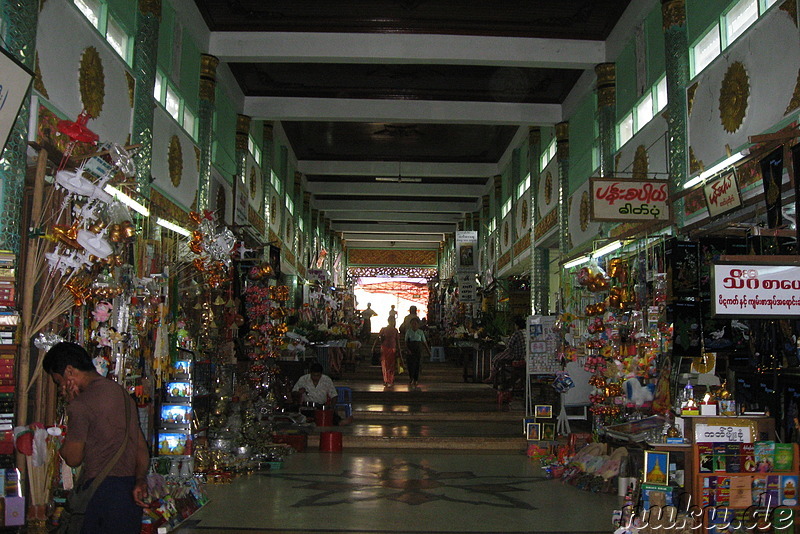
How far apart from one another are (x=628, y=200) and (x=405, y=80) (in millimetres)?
7331

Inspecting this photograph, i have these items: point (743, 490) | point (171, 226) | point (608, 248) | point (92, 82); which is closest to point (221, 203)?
point (171, 226)

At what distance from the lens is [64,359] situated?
3.56 metres

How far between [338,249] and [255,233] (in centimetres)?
1987

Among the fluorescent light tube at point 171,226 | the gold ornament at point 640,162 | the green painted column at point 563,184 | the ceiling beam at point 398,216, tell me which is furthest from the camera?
the ceiling beam at point 398,216

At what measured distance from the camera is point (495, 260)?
23016mm

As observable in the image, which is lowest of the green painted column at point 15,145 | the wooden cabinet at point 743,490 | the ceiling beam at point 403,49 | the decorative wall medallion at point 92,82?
the wooden cabinet at point 743,490

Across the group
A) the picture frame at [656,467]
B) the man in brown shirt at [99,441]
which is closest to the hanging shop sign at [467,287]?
the picture frame at [656,467]

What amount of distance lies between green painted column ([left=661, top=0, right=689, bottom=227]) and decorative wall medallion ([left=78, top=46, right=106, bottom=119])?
20.8 feet

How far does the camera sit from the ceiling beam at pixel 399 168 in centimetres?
2188

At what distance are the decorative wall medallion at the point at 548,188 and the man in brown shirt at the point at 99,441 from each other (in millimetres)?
12852

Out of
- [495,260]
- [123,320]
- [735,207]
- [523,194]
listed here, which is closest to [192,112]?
[123,320]

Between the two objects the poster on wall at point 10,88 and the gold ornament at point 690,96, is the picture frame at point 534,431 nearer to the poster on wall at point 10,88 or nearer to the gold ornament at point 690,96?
the gold ornament at point 690,96

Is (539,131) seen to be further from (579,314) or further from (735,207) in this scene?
(735,207)

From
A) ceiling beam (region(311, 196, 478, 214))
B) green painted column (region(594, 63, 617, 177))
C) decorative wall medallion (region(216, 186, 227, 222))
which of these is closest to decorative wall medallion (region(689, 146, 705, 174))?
green painted column (region(594, 63, 617, 177))
